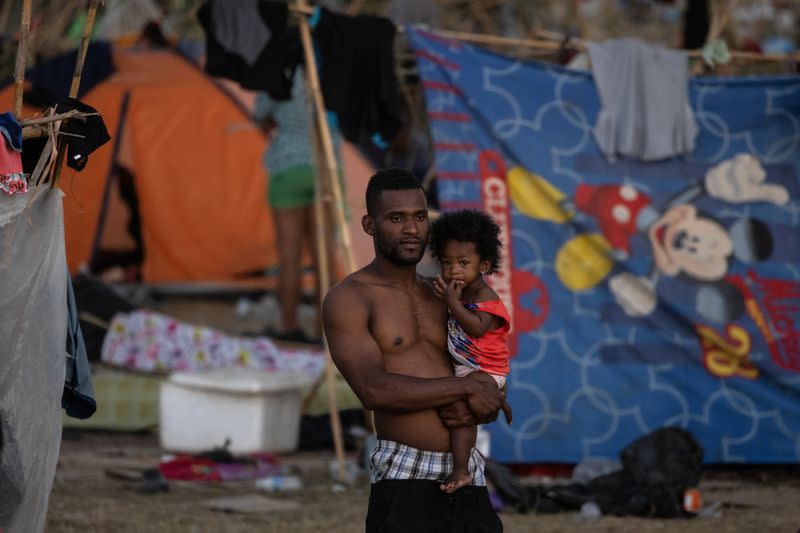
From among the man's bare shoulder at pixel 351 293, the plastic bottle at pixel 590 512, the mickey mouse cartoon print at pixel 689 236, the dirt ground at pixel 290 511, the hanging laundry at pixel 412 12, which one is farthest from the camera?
the hanging laundry at pixel 412 12

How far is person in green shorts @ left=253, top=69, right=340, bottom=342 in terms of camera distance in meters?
8.46

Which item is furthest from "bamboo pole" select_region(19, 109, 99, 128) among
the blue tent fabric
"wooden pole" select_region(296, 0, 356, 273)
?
the blue tent fabric

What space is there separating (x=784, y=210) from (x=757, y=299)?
50 cm

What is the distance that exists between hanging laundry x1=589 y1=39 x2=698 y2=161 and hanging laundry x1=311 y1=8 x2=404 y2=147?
3.64 feet

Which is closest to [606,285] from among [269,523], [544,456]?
[544,456]

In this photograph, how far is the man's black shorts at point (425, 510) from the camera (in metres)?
3.43

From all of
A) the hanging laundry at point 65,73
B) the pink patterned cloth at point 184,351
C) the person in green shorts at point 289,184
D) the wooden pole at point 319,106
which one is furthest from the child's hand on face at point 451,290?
the hanging laundry at point 65,73

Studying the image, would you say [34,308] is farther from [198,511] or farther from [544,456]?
[544,456]

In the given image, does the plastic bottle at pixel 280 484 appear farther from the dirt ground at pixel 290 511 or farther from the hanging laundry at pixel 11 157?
the hanging laundry at pixel 11 157

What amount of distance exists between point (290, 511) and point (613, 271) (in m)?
2.09

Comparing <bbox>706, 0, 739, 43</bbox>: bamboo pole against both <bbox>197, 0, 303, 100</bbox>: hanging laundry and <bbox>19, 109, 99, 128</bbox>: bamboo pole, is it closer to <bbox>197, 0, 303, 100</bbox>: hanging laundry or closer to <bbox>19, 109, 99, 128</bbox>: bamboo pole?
<bbox>197, 0, 303, 100</bbox>: hanging laundry

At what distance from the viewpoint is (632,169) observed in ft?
22.2

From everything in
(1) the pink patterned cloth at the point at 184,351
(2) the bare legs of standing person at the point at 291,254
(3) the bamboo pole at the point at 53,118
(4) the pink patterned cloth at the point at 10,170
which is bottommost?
(1) the pink patterned cloth at the point at 184,351

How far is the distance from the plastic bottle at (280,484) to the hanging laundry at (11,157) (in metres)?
2.87
